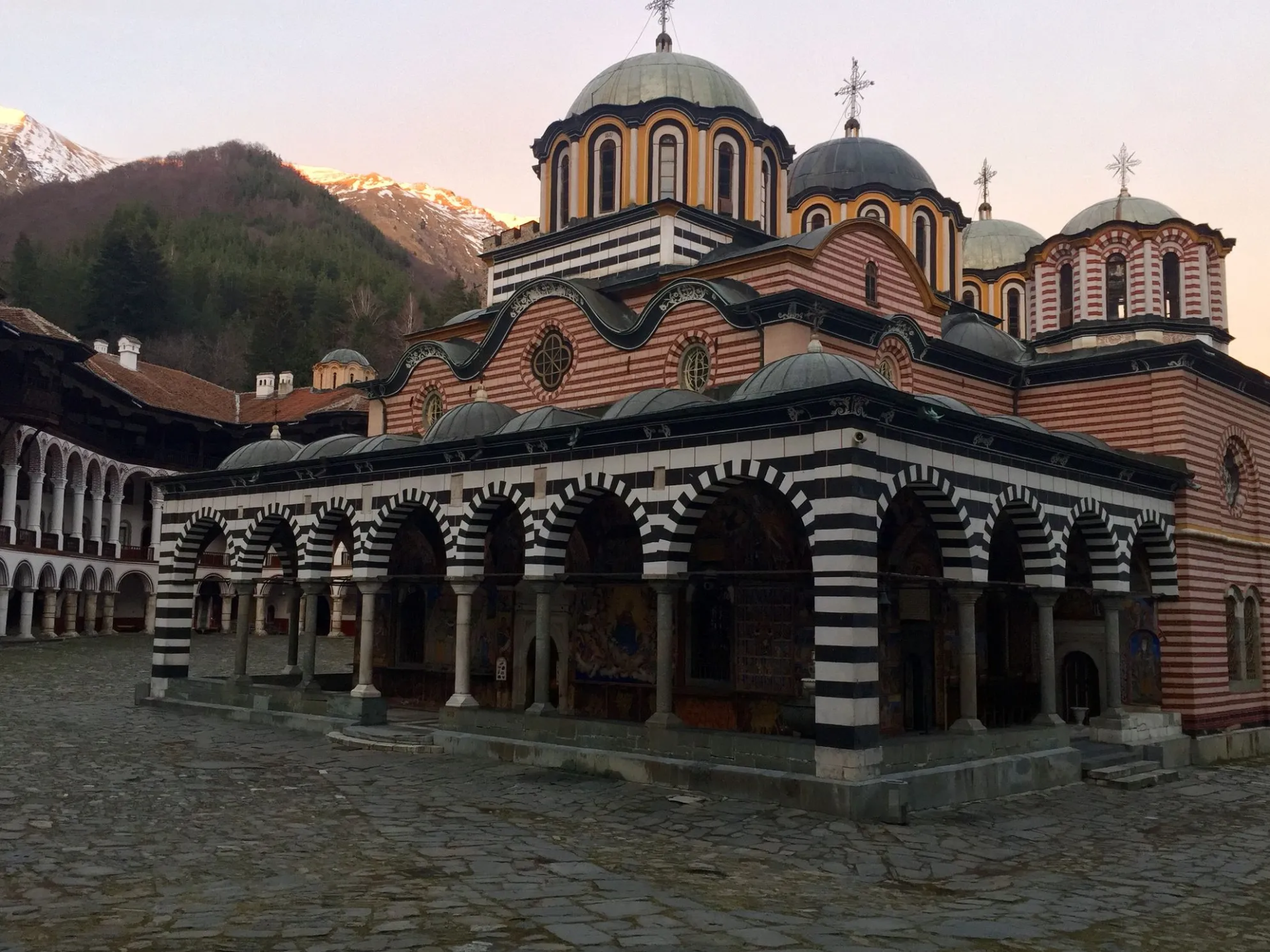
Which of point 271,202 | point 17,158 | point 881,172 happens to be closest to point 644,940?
point 881,172

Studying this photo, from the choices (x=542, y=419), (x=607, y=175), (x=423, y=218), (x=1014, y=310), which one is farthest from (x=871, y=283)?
(x=423, y=218)

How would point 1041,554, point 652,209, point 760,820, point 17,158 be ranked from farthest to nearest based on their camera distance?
point 17,158
point 652,209
point 1041,554
point 760,820

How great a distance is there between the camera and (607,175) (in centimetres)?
2269

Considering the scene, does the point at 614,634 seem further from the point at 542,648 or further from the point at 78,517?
the point at 78,517

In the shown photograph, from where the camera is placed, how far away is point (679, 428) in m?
13.8

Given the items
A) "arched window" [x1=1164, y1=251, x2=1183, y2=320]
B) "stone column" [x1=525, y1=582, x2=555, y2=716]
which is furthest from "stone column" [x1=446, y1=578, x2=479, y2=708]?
"arched window" [x1=1164, y1=251, x2=1183, y2=320]

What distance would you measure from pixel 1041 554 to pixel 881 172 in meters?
13.4

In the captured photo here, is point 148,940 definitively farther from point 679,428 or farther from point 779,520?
point 779,520

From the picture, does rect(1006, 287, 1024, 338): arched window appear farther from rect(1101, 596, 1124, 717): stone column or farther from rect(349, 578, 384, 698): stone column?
rect(349, 578, 384, 698): stone column

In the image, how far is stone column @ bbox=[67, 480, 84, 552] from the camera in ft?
134

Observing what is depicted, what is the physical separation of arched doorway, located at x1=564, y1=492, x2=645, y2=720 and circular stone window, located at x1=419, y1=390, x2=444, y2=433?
17.0 feet

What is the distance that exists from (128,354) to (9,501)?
12.2m

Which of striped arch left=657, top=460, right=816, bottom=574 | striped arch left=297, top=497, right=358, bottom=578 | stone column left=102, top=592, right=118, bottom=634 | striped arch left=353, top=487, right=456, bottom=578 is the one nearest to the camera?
striped arch left=657, top=460, right=816, bottom=574

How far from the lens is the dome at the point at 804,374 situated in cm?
1369
